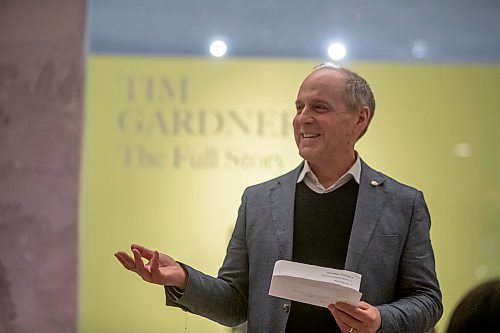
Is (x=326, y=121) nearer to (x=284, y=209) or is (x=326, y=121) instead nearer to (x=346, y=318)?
(x=284, y=209)

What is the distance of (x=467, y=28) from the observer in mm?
3777

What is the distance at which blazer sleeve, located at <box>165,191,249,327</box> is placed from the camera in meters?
2.63

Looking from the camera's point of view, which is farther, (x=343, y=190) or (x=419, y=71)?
(x=419, y=71)

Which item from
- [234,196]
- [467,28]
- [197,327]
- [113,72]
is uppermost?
[467,28]

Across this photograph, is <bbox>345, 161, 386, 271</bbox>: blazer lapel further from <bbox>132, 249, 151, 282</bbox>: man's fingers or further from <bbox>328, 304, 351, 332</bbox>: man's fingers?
<bbox>132, 249, 151, 282</bbox>: man's fingers

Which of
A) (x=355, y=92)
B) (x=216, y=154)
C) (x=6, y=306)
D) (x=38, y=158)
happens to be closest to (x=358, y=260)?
(x=355, y=92)

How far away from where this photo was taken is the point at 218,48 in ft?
12.5

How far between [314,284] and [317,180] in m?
0.41

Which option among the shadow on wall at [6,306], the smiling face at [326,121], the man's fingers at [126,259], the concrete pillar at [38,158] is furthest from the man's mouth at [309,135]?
the shadow on wall at [6,306]

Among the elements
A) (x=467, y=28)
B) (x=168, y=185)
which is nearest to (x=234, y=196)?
(x=168, y=185)

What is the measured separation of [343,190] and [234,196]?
1.03 m

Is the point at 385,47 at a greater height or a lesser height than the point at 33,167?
greater

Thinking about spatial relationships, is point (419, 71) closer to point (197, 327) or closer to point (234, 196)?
point (234, 196)

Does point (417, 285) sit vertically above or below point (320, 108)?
below
